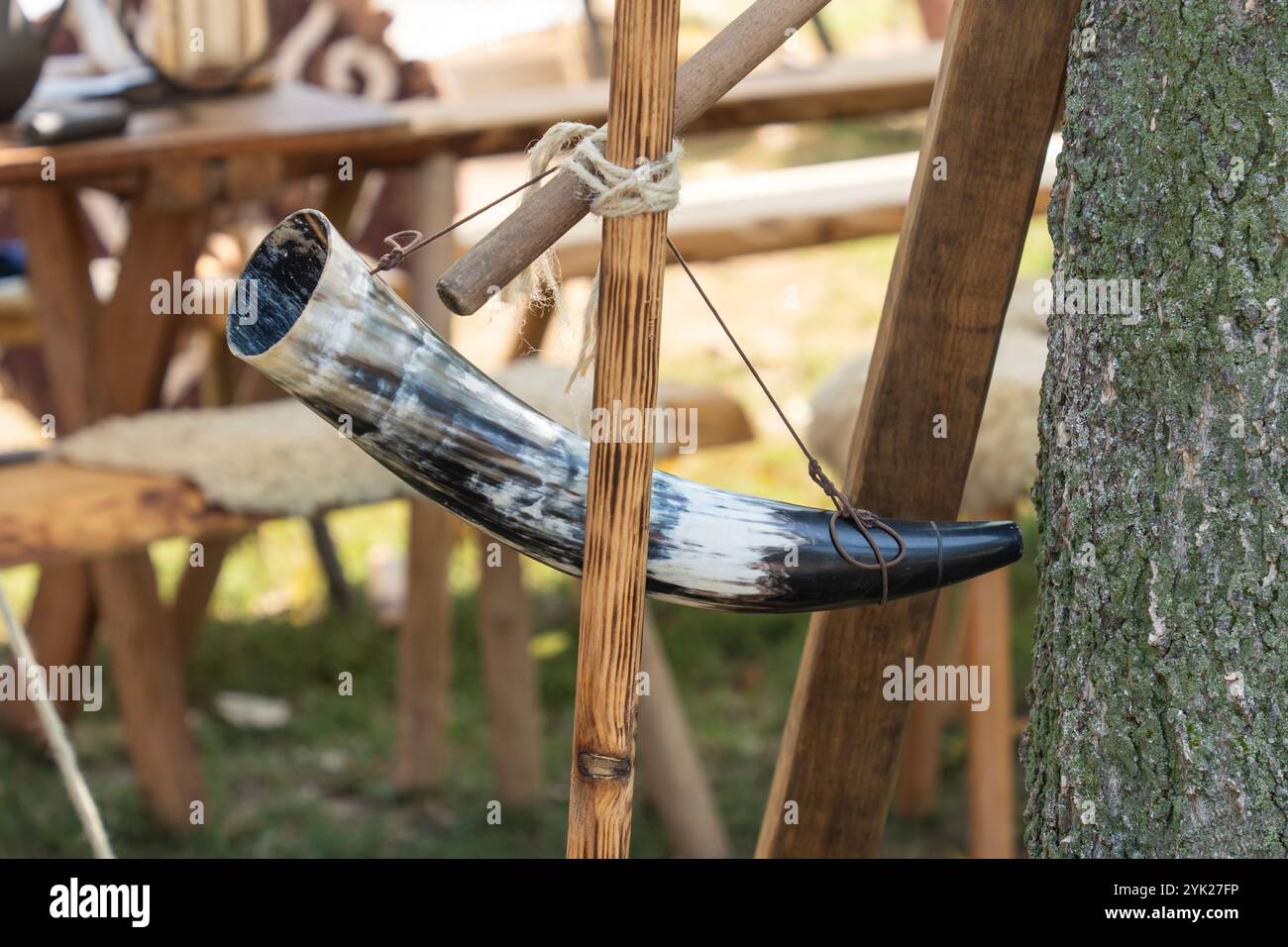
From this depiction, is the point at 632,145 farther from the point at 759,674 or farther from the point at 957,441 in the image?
the point at 759,674

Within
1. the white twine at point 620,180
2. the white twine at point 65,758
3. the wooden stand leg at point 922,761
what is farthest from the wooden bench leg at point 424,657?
the white twine at point 620,180

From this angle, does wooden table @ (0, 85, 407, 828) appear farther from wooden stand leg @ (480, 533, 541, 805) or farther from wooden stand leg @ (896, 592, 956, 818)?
wooden stand leg @ (896, 592, 956, 818)

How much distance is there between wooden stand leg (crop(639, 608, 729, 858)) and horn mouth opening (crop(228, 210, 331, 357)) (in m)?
1.48

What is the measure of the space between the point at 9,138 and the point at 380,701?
1507mm

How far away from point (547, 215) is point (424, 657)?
71.6 inches

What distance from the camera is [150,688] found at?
261cm

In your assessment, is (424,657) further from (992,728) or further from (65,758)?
(65,758)

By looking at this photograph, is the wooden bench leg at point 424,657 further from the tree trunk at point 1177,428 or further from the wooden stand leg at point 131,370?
the tree trunk at point 1177,428

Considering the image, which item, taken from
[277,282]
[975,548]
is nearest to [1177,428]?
[975,548]

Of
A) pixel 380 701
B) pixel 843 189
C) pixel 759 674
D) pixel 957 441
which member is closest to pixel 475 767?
pixel 380 701

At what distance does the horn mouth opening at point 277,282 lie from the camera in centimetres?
98

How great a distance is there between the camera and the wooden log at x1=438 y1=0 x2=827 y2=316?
959 millimetres

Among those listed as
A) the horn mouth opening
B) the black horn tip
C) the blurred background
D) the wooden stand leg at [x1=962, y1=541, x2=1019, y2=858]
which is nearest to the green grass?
the blurred background

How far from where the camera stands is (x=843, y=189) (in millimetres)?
2939
